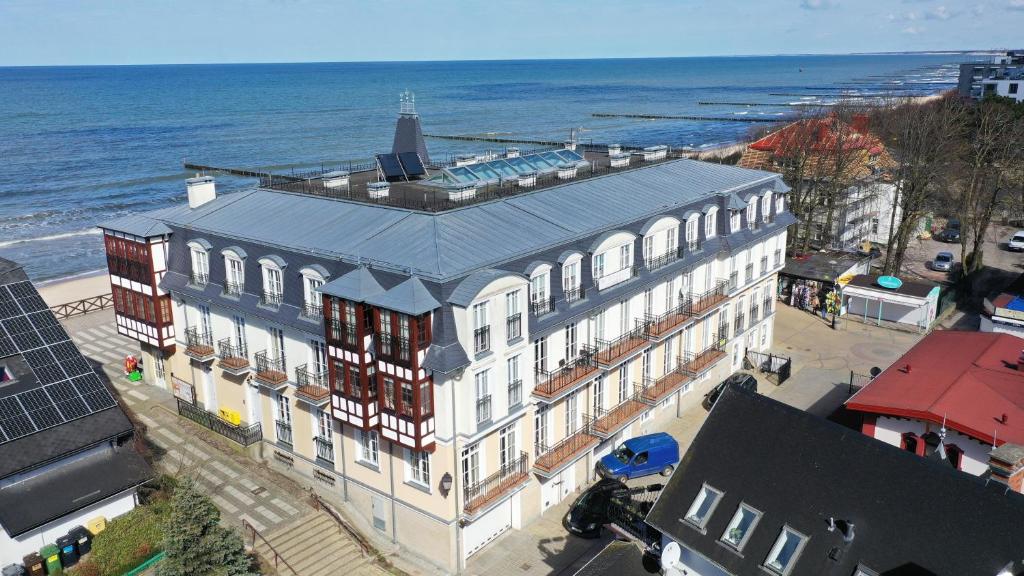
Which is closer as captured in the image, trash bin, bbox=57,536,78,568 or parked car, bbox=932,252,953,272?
trash bin, bbox=57,536,78,568

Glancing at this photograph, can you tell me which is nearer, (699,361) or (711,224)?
(699,361)

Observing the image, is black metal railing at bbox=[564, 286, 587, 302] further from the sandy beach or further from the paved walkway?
the sandy beach

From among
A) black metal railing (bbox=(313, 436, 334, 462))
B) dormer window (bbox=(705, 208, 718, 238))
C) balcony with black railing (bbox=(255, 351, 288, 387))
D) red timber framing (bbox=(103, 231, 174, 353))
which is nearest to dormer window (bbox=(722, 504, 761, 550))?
black metal railing (bbox=(313, 436, 334, 462))

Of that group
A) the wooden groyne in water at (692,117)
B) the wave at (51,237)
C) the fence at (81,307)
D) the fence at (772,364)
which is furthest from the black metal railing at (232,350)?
the wooden groyne in water at (692,117)

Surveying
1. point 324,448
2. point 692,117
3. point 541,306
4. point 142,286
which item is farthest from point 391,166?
point 692,117

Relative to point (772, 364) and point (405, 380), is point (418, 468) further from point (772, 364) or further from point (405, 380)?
point (772, 364)

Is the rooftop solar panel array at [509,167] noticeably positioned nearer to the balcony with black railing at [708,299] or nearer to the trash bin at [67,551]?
the balcony with black railing at [708,299]
